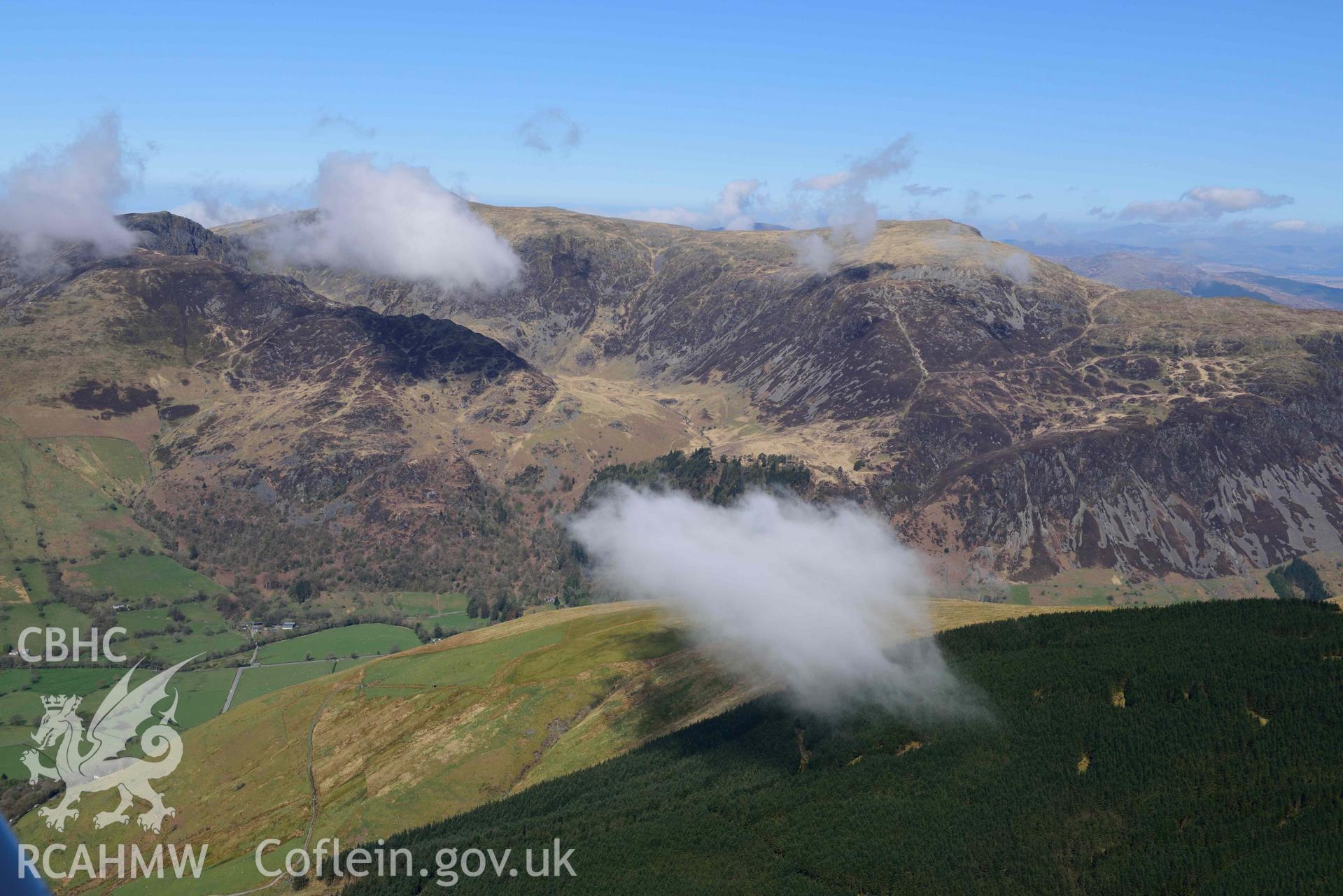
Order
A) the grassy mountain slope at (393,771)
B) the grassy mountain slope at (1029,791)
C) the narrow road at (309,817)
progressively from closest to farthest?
→ the grassy mountain slope at (1029,791), the narrow road at (309,817), the grassy mountain slope at (393,771)

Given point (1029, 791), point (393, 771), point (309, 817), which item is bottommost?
point (309, 817)

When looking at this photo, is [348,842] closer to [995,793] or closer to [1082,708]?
[995,793]

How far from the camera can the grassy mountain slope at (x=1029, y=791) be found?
382 feet

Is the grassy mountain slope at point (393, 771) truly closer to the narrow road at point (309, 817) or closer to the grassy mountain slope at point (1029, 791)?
the narrow road at point (309, 817)

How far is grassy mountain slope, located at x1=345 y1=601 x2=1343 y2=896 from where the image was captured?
116m

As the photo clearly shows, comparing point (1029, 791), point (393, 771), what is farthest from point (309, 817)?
point (1029, 791)

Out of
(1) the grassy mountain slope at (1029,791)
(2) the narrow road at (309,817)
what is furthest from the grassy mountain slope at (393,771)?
(1) the grassy mountain slope at (1029,791)

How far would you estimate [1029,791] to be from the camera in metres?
132

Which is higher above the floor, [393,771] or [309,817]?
[393,771]

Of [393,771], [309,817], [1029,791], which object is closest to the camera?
[1029,791]

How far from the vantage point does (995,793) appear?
133 meters

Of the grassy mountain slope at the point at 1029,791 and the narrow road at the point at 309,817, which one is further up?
the grassy mountain slope at the point at 1029,791

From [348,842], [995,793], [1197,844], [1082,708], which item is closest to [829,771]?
[995,793]

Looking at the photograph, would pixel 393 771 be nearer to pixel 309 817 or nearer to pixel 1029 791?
pixel 309 817
